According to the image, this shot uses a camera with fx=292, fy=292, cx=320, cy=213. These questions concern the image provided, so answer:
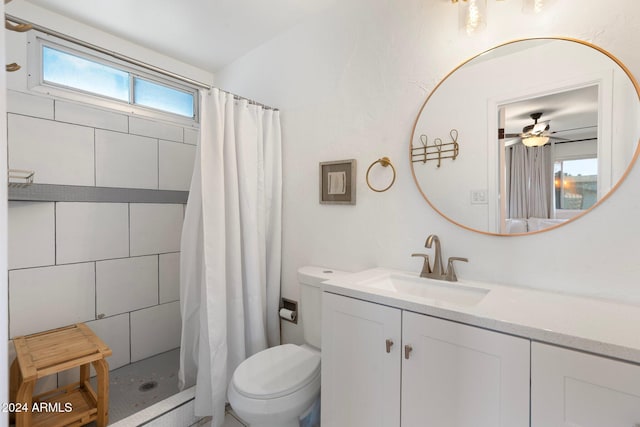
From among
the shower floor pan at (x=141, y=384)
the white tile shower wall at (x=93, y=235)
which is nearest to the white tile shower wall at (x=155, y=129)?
the white tile shower wall at (x=93, y=235)

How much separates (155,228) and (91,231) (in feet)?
1.30

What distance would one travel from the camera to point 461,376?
932 millimetres

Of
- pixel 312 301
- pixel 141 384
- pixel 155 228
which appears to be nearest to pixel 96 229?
pixel 155 228

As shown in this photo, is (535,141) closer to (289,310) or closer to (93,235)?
(289,310)

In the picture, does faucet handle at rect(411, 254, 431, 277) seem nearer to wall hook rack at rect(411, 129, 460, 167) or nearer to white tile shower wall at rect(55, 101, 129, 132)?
wall hook rack at rect(411, 129, 460, 167)

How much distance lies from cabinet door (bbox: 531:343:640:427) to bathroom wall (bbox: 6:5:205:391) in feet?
7.68

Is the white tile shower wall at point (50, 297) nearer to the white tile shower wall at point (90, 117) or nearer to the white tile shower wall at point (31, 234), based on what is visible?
the white tile shower wall at point (31, 234)

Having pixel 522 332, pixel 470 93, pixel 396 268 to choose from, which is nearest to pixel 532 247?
pixel 522 332

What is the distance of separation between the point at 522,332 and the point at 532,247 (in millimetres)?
493

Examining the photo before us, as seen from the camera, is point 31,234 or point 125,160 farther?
point 125,160

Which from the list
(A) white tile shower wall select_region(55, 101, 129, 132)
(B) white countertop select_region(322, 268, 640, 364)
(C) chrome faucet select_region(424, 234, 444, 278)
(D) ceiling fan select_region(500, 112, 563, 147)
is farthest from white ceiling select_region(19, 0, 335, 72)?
(B) white countertop select_region(322, 268, 640, 364)

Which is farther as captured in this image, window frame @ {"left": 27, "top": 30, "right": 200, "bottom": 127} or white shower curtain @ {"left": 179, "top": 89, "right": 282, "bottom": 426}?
window frame @ {"left": 27, "top": 30, "right": 200, "bottom": 127}

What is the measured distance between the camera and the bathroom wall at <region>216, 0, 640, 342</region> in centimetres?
105

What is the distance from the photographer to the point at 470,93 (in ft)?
4.31
